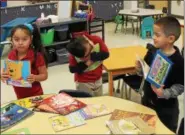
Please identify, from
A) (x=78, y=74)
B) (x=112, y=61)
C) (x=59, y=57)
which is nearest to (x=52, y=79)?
(x=59, y=57)

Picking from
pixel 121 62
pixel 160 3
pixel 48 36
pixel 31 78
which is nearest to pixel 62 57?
pixel 48 36

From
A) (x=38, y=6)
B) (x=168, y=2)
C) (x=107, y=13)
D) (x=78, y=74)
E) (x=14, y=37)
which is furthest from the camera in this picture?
(x=168, y=2)

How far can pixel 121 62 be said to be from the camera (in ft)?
11.0

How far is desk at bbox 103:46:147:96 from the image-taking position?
3.20 metres

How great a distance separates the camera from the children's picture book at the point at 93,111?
6.36ft

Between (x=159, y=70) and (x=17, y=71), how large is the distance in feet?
3.43

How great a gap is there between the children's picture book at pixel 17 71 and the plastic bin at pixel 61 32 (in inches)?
130

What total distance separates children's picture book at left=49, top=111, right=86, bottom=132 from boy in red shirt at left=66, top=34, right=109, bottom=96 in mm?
787

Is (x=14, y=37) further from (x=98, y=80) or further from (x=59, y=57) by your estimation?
(x=59, y=57)

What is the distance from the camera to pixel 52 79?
4.78 m

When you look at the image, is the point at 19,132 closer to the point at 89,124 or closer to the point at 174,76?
the point at 89,124

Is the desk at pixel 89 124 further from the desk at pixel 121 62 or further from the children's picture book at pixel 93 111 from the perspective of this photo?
the desk at pixel 121 62

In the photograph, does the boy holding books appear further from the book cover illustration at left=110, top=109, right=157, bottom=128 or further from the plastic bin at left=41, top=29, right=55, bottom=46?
the plastic bin at left=41, top=29, right=55, bottom=46

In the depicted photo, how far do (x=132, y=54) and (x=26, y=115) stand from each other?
1.93m
